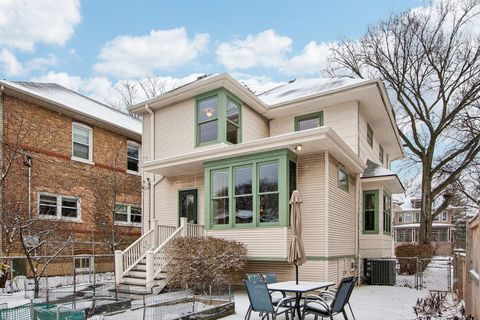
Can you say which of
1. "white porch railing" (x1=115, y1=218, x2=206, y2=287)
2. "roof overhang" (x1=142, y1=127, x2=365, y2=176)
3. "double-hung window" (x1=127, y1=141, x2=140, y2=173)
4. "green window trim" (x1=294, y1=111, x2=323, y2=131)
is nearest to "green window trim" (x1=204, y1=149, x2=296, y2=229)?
"roof overhang" (x1=142, y1=127, x2=365, y2=176)

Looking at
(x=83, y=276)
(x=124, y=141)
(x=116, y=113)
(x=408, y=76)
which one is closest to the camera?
(x=83, y=276)

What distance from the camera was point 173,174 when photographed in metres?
13.1

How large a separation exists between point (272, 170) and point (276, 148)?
61 cm

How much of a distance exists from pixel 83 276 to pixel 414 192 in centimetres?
2461

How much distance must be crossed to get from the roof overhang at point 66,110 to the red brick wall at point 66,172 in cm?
17

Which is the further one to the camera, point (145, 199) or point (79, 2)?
point (79, 2)

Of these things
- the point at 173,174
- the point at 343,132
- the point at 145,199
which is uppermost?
the point at 343,132

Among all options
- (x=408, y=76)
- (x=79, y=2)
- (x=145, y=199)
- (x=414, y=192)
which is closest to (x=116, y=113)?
(x=79, y=2)

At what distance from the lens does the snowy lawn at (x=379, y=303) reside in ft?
24.2

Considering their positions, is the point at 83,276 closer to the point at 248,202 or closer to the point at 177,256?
the point at 177,256

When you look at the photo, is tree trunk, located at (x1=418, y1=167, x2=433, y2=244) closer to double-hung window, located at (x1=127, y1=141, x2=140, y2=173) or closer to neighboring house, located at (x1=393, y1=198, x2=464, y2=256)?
double-hung window, located at (x1=127, y1=141, x2=140, y2=173)

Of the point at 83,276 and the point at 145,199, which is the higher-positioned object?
→ the point at 145,199

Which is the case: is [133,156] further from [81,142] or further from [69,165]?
[69,165]

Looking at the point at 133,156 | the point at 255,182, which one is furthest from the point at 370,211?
the point at 133,156
